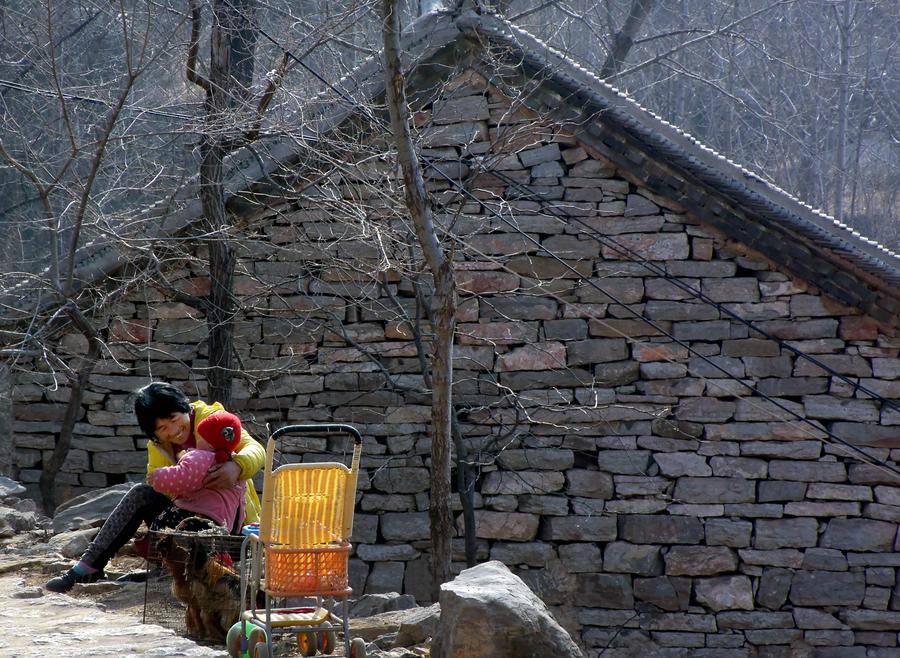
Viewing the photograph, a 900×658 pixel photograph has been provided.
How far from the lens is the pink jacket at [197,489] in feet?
14.8

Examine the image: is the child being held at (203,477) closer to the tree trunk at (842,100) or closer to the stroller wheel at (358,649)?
the stroller wheel at (358,649)

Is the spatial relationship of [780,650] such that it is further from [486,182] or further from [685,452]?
[486,182]

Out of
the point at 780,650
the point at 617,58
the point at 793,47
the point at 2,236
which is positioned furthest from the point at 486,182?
the point at 793,47

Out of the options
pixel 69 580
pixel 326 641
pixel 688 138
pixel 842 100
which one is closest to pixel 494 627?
pixel 326 641

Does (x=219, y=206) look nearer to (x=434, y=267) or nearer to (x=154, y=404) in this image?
(x=434, y=267)

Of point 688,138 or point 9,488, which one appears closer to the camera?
point 9,488

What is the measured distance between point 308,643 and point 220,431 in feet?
3.06

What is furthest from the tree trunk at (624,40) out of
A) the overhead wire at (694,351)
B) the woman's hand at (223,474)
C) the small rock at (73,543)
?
the woman's hand at (223,474)

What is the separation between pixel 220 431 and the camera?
4.59 metres

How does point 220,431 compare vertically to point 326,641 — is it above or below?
above

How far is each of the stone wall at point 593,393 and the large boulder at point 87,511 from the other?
1034mm

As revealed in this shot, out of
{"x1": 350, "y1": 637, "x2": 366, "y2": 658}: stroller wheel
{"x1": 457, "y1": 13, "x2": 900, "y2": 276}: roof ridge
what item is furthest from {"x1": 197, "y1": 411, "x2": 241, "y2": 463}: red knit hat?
{"x1": 457, "y1": 13, "x2": 900, "y2": 276}: roof ridge

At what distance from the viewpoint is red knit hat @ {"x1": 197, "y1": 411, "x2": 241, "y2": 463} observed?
180 inches

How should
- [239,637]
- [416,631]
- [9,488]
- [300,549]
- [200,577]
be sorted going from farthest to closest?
[9,488] → [416,631] → [200,577] → [239,637] → [300,549]
